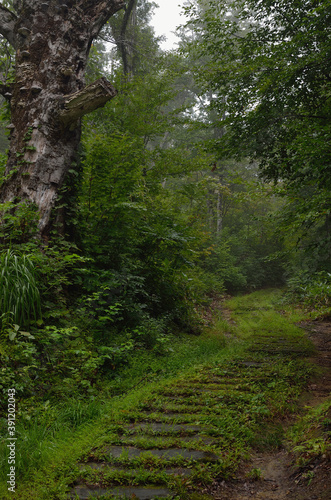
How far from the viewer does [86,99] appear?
4543 millimetres

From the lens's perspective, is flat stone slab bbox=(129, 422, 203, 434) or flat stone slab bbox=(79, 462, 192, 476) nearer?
flat stone slab bbox=(79, 462, 192, 476)

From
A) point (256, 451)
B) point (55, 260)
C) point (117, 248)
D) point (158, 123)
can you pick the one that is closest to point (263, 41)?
point (158, 123)

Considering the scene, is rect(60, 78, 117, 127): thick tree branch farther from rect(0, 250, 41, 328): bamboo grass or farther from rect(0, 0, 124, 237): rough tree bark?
rect(0, 250, 41, 328): bamboo grass

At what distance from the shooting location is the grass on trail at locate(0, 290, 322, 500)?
6.80 ft

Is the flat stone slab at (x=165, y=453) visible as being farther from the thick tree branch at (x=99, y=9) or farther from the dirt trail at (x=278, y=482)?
the thick tree branch at (x=99, y=9)

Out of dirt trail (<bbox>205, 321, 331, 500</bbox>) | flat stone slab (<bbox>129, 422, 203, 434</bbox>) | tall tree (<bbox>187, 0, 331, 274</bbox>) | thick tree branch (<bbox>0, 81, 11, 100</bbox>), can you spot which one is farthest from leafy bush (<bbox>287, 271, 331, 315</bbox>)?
thick tree branch (<bbox>0, 81, 11, 100</bbox>)

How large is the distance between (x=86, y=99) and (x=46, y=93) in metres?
0.89

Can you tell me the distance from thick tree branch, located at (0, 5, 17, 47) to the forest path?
635 cm

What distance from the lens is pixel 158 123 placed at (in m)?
8.92

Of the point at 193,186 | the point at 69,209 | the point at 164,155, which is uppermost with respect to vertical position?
the point at 164,155

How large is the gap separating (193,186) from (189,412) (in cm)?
718

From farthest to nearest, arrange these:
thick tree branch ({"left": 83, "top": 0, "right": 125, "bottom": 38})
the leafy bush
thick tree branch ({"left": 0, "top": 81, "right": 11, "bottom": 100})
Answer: thick tree branch ({"left": 83, "top": 0, "right": 125, "bottom": 38}) → thick tree branch ({"left": 0, "top": 81, "right": 11, "bottom": 100}) → the leafy bush

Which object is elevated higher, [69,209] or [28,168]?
[28,168]

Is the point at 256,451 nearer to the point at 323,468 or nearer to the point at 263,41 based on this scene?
the point at 323,468
